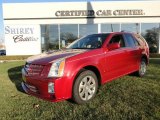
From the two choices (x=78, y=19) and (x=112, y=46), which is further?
(x=78, y=19)

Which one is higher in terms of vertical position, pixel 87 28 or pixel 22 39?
pixel 87 28

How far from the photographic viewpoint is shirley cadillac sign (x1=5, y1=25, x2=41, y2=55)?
22.5 metres

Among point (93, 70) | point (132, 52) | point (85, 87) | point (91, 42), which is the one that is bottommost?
point (85, 87)

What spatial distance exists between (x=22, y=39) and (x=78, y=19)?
5.89 m

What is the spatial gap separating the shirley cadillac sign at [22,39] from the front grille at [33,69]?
58.3 feet

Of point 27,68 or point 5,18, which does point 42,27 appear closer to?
point 5,18

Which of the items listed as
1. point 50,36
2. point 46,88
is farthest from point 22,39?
point 46,88

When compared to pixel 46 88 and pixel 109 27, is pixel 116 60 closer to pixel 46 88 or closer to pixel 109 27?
pixel 46 88

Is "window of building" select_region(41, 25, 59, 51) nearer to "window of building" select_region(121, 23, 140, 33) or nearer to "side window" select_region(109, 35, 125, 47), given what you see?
"window of building" select_region(121, 23, 140, 33)

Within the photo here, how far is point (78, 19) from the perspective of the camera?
72.3 feet

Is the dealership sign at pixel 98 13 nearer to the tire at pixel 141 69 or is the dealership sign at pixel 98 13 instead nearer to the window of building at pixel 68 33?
the window of building at pixel 68 33

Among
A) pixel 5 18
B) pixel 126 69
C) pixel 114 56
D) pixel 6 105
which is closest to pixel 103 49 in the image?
pixel 114 56

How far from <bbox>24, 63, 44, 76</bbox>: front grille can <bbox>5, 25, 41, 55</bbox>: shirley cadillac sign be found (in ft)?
58.3

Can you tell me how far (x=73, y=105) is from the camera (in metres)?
5.09
